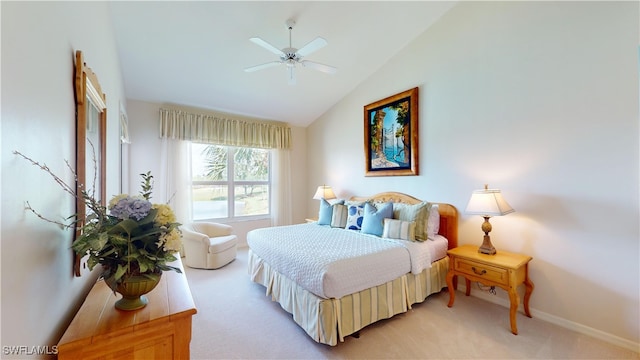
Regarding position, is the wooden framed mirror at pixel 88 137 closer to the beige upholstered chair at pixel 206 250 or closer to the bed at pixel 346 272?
the bed at pixel 346 272

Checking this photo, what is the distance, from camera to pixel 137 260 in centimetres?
114

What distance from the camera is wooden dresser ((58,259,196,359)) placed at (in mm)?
1010

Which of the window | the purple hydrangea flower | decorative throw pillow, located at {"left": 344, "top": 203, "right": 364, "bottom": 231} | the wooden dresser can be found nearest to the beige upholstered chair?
the window

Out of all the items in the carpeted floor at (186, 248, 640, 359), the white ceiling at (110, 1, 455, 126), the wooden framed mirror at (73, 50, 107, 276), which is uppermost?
the white ceiling at (110, 1, 455, 126)

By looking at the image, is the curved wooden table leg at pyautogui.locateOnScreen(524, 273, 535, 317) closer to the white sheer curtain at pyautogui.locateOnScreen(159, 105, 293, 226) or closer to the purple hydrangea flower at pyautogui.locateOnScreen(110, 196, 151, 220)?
the purple hydrangea flower at pyautogui.locateOnScreen(110, 196, 151, 220)

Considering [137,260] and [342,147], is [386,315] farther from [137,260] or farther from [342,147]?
[342,147]

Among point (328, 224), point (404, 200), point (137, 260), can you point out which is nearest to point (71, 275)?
point (137, 260)

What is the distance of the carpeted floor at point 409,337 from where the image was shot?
2012 millimetres

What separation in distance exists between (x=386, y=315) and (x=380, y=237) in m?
0.91

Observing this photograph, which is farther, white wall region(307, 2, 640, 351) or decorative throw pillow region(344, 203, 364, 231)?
decorative throw pillow region(344, 203, 364, 231)

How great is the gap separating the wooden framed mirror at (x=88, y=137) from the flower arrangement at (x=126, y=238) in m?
0.16

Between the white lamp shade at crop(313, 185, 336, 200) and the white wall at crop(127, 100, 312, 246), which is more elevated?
the white wall at crop(127, 100, 312, 246)

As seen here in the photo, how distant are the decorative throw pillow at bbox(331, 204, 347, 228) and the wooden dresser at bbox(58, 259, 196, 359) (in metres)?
2.52

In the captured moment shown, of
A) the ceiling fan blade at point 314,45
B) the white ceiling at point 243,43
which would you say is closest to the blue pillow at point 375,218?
the ceiling fan blade at point 314,45
